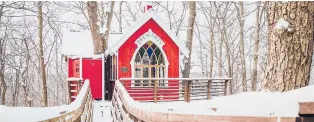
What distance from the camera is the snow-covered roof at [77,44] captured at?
16.7 metres

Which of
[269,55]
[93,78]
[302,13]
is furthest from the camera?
[93,78]

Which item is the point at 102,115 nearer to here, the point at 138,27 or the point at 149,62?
the point at 149,62

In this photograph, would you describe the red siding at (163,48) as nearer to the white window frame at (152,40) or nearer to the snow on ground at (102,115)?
the white window frame at (152,40)

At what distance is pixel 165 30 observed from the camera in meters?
15.9

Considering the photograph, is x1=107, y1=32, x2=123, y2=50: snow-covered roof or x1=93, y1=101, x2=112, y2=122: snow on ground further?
x1=107, y1=32, x2=123, y2=50: snow-covered roof

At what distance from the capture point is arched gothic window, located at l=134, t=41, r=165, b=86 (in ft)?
51.0

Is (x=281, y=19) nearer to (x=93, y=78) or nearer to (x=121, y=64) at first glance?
(x=121, y=64)

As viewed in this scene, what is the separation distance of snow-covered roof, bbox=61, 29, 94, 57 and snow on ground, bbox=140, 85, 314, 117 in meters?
13.5

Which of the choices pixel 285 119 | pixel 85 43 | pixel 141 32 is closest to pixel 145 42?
pixel 141 32

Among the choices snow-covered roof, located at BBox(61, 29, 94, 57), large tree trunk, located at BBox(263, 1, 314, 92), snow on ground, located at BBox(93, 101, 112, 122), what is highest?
snow-covered roof, located at BBox(61, 29, 94, 57)

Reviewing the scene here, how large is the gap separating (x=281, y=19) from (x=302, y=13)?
30 cm

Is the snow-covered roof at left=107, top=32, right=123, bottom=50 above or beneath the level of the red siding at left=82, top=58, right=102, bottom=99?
above

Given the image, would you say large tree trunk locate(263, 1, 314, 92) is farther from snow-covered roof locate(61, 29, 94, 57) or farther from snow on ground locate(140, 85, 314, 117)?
snow-covered roof locate(61, 29, 94, 57)

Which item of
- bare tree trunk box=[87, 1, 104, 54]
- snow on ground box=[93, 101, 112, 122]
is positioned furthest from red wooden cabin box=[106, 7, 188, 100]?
snow on ground box=[93, 101, 112, 122]
